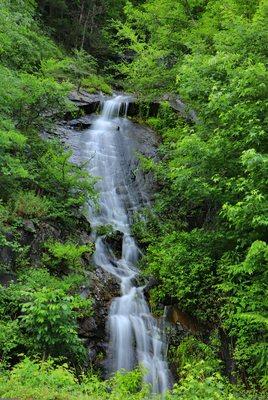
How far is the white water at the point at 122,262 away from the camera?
9383 millimetres

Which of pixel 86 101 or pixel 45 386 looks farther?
pixel 86 101

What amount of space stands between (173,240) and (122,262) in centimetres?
169

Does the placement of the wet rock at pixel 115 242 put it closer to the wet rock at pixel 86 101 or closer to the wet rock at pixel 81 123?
the wet rock at pixel 81 123

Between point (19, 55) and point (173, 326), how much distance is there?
32.8ft

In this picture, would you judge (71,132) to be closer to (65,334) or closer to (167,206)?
(167,206)

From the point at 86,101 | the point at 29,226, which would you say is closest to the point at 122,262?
the point at 29,226

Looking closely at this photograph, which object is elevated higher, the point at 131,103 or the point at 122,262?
the point at 131,103

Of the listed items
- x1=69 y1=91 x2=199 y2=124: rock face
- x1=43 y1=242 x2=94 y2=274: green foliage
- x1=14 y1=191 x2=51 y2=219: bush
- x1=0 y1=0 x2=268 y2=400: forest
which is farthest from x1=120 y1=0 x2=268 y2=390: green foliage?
x1=69 y1=91 x2=199 y2=124: rock face

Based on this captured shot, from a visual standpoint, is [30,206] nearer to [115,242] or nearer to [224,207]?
[115,242]

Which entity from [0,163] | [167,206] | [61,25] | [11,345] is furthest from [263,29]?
[61,25]

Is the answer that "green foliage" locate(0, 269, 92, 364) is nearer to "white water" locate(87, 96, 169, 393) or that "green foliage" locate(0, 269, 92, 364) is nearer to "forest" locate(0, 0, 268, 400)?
"forest" locate(0, 0, 268, 400)

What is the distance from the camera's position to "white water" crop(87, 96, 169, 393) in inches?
369

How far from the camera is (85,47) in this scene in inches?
1156

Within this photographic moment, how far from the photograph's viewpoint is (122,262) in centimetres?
1238
